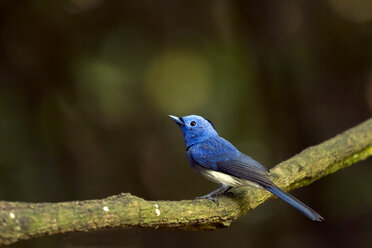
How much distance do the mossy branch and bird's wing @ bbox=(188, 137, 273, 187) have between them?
18 centimetres

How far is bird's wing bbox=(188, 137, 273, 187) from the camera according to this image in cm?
302

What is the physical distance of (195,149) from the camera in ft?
11.0

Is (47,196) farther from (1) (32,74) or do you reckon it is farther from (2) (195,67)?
(2) (195,67)

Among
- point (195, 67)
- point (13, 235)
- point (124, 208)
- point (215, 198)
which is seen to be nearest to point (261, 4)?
point (195, 67)

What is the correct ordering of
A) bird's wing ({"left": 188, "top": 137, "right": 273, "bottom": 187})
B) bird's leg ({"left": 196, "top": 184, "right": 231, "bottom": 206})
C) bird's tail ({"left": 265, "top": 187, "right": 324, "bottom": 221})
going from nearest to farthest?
bird's tail ({"left": 265, "top": 187, "right": 324, "bottom": 221}) → bird's leg ({"left": 196, "top": 184, "right": 231, "bottom": 206}) → bird's wing ({"left": 188, "top": 137, "right": 273, "bottom": 187})

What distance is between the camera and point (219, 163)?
10.5 ft

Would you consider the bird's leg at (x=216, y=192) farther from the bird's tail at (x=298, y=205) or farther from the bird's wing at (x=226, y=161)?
the bird's tail at (x=298, y=205)

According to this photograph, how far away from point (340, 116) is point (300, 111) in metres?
0.57

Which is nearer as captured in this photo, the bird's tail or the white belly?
the bird's tail

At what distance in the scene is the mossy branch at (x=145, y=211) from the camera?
78.7 inches

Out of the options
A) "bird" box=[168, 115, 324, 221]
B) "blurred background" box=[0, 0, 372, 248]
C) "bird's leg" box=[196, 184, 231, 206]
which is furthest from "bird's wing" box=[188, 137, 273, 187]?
"blurred background" box=[0, 0, 372, 248]

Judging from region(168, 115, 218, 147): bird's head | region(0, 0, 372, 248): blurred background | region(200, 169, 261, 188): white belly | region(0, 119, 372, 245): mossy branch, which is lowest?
region(0, 119, 372, 245): mossy branch

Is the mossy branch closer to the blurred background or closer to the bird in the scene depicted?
the bird

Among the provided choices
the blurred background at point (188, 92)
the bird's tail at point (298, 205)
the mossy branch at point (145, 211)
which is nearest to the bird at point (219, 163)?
the bird's tail at point (298, 205)
